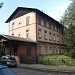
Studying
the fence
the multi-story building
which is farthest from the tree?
the fence

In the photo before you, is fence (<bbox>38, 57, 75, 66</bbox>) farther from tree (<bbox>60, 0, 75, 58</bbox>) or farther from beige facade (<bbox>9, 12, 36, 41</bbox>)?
tree (<bbox>60, 0, 75, 58</bbox>)

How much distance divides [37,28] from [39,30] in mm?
1310

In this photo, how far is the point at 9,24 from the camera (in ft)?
174

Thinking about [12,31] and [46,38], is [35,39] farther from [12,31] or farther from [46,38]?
[12,31]

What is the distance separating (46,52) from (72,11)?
1084cm

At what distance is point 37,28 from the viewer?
4428 centimetres

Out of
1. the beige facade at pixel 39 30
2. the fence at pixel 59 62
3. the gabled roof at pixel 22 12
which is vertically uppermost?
the gabled roof at pixel 22 12

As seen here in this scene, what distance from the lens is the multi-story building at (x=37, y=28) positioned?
146ft

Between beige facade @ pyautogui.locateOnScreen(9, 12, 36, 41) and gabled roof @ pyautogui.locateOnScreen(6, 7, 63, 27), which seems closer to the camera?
beige facade @ pyautogui.locateOnScreen(9, 12, 36, 41)

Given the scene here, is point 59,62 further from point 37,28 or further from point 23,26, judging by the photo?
point 23,26

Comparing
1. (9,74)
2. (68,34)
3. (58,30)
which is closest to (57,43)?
(58,30)

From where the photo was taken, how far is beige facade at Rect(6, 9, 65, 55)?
44.5 metres

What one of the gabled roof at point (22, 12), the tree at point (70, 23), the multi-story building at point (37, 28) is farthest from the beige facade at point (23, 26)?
the tree at point (70, 23)

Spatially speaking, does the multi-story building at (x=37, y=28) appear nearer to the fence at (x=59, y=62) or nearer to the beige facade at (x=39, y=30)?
the beige facade at (x=39, y=30)
